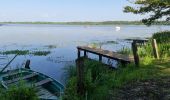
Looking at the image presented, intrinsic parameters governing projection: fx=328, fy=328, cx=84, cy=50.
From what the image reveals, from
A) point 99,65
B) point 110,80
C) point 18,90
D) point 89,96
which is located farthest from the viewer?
point 99,65

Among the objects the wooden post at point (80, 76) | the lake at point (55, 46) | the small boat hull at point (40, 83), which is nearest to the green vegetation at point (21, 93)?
the small boat hull at point (40, 83)

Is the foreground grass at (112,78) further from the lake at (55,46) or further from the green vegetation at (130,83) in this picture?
the lake at (55,46)

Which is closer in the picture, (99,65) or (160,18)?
(99,65)

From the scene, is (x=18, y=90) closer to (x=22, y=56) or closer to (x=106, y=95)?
(x=106, y=95)

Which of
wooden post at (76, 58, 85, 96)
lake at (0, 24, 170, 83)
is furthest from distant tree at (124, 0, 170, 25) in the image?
wooden post at (76, 58, 85, 96)

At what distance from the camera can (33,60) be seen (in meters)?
28.4

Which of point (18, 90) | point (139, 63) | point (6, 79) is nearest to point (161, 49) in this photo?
point (139, 63)

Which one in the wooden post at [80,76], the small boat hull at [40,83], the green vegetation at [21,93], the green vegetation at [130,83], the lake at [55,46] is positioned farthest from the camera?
the lake at [55,46]

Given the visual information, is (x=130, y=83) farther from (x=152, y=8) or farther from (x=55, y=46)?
(x=55, y=46)

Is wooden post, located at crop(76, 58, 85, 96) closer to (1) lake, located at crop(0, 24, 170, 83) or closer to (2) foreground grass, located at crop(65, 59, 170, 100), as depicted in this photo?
(2) foreground grass, located at crop(65, 59, 170, 100)

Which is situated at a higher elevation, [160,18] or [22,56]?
[160,18]

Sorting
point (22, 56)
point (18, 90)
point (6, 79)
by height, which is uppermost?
point (18, 90)

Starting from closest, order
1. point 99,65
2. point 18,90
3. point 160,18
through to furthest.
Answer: point 18,90 < point 99,65 < point 160,18

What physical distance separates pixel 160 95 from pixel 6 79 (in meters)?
7.77
